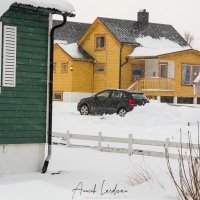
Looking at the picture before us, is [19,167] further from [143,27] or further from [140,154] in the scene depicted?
[143,27]

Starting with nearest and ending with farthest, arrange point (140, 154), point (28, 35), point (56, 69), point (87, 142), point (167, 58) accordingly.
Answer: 1. point (28, 35)
2. point (140, 154)
3. point (87, 142)
4. point (167, 58)
5. point (56, 69)

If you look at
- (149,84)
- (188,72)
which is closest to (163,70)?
(188,72)

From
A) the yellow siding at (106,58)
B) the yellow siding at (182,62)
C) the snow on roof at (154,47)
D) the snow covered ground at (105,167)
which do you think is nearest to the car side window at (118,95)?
the snow covered ground at (105,167)

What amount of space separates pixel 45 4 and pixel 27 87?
195 centimetres

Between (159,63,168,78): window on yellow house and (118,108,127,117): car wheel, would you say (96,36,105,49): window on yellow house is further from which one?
(118,108,127,117): car wheel

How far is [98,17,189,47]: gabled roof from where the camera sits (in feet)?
142

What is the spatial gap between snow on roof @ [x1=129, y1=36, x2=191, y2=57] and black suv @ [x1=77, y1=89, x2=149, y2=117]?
11606 mm

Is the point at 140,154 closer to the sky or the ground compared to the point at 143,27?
closer to the ground

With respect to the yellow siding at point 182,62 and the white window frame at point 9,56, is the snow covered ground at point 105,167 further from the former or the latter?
the yellow siding at point 182,62

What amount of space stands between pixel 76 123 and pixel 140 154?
9.20 meters

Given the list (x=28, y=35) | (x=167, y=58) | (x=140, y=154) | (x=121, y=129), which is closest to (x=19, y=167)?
(x=28, y=35)

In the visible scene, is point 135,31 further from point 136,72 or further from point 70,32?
point 70,32

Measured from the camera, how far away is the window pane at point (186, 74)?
4341 centimetres

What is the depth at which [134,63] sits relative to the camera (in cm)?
4347
